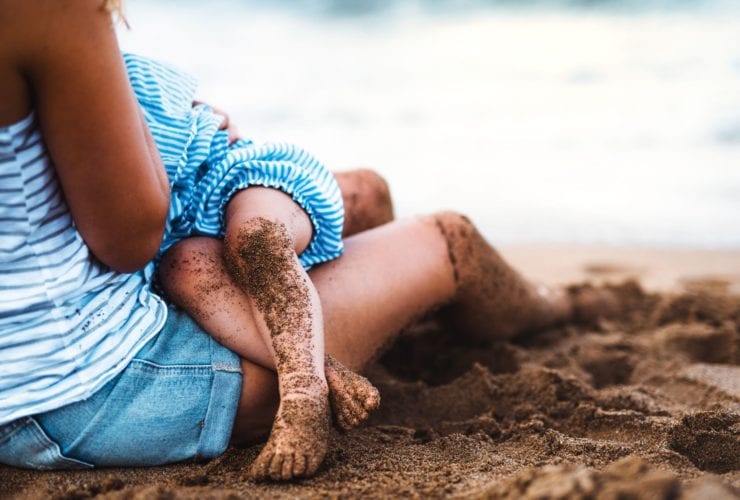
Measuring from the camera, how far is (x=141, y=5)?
9516 millimetres

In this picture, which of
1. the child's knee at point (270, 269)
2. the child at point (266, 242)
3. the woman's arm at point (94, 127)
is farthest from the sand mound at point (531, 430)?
the woman's arm at point (94, 127)

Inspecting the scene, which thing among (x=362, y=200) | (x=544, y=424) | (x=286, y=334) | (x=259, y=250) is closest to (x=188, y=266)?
(x=259, y=250)

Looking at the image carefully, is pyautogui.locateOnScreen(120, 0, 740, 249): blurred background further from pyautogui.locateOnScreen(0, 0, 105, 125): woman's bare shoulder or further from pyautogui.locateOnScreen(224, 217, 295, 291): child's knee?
pyautogui.locateOnScreen(0, 0, 105, 125): woman's bare shoulder

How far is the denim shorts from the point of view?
1.45 meters

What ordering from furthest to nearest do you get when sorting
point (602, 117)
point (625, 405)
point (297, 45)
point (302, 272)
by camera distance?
point (297, 45) < point (602, 117) < point (625, 405) < point (302, 272)

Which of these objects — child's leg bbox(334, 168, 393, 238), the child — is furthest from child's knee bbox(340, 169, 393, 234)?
the child

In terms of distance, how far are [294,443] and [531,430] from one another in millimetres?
632

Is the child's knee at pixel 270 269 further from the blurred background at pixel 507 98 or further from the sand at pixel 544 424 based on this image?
the blurred background at pixel 507 98

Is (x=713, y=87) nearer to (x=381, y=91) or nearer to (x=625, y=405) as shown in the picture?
(x=381, y=91)

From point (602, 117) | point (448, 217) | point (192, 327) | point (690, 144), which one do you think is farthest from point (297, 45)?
point (192, 327)

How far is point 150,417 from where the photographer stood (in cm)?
149

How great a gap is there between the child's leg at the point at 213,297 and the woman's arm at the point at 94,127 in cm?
26

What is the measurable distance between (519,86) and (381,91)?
1225 mm

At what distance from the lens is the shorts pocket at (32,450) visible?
143cm
